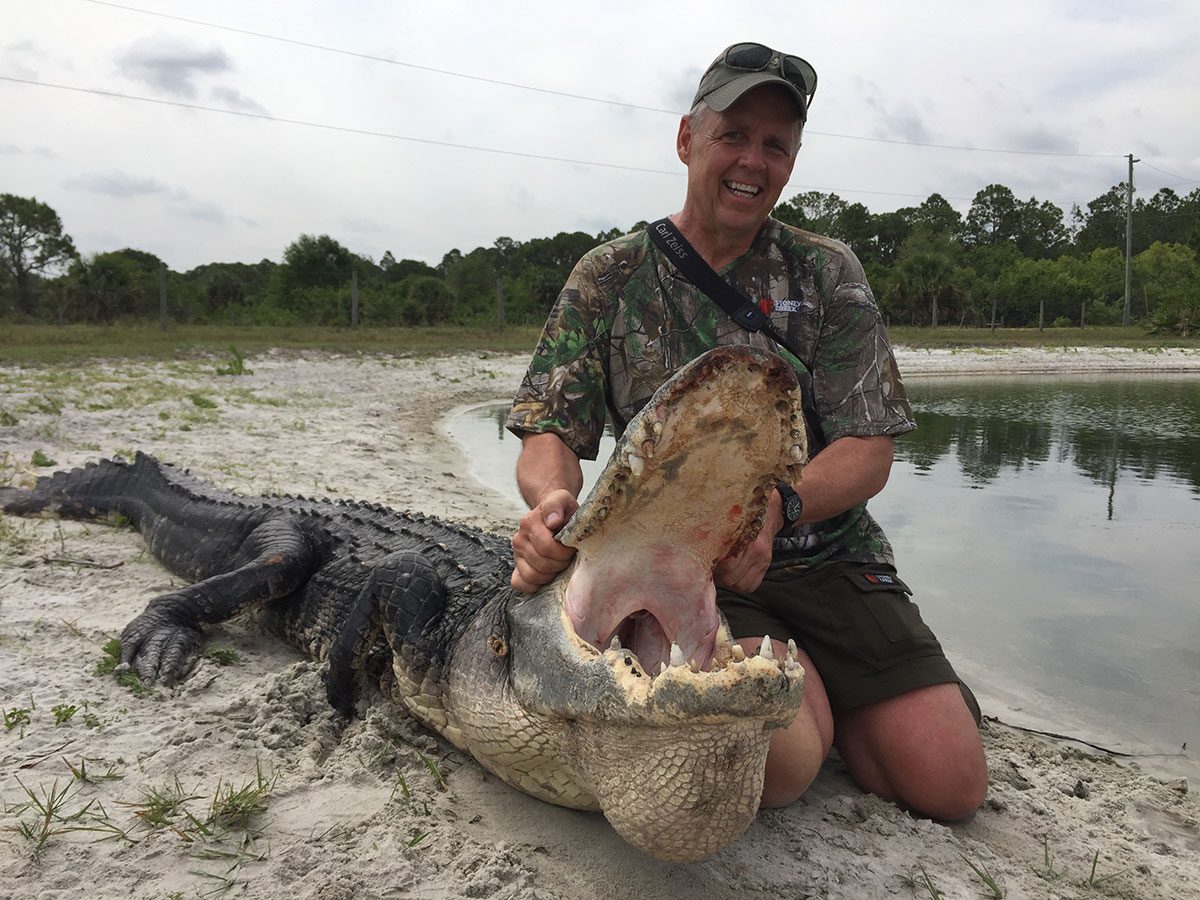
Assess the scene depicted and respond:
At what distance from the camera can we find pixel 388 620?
2.33 metres

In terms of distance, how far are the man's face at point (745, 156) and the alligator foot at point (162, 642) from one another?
209 cm

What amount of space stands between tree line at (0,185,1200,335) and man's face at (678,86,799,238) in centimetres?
1544

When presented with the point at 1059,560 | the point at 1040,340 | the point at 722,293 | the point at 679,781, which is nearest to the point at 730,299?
the point at 722,293

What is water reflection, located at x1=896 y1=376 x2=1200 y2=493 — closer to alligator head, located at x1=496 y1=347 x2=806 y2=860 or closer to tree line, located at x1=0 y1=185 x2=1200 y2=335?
alligator head, located at x1=496 y1=347 x2=806 y2=860

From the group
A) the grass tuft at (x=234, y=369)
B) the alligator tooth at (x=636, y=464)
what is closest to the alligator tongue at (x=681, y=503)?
the alligator tooth at (x=636, y=464)

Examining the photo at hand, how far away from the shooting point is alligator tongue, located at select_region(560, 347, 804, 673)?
135 cm

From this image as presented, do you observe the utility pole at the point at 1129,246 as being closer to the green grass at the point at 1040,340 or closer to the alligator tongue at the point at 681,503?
the green grass at the point at 1040,340

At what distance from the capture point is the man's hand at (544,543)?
1646 mm

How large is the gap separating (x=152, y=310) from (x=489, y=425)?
57.2 feet

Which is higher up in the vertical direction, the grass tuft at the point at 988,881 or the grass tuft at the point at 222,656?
the grass tuft at the point at 222,656

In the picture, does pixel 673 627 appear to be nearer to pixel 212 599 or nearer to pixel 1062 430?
pixel 212 599

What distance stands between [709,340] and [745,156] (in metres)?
0.53

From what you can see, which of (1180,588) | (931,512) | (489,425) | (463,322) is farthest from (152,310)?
(1180,588)

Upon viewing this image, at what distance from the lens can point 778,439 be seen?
1.44 m
